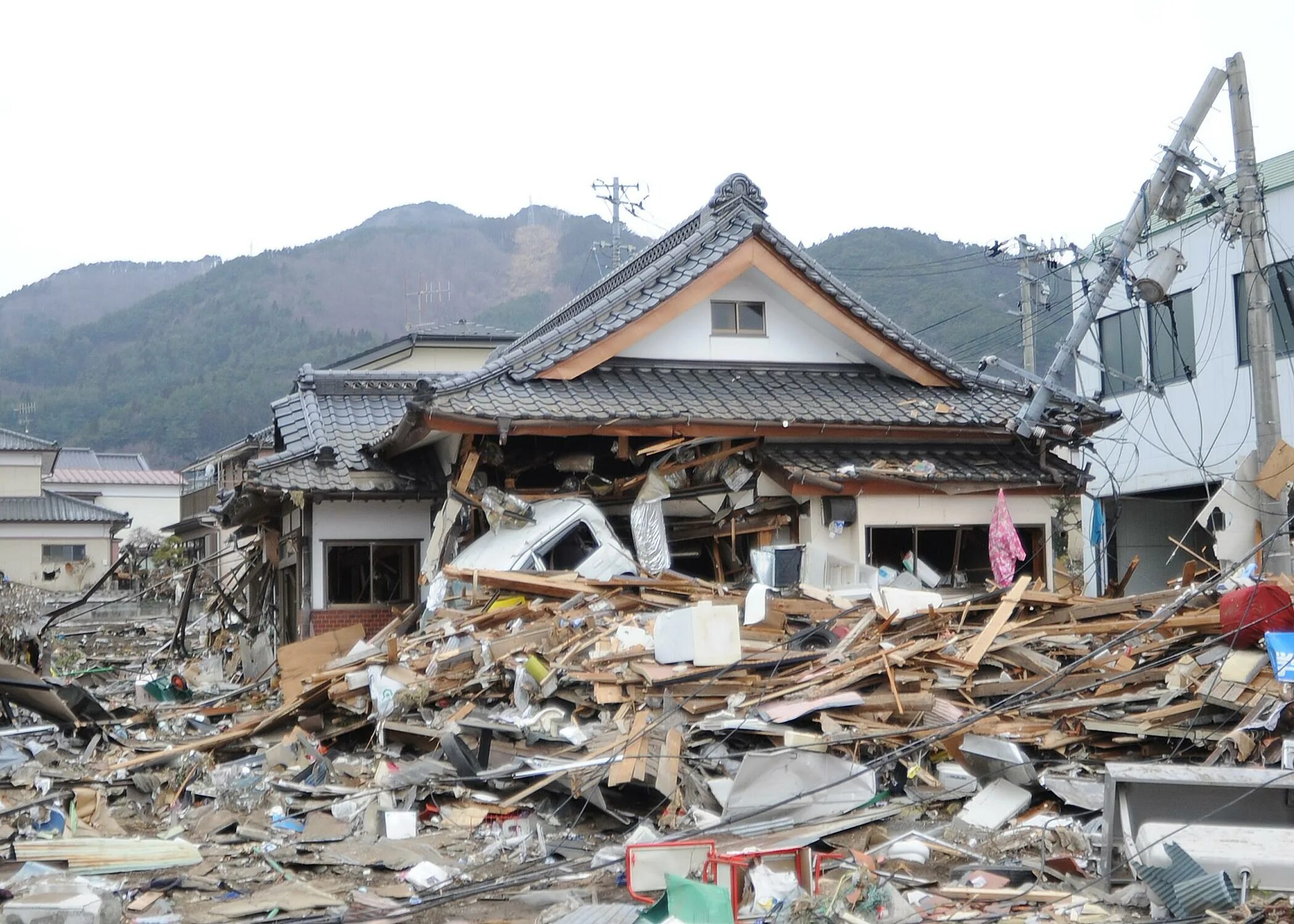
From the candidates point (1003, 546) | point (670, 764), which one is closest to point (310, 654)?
point (670, 764)

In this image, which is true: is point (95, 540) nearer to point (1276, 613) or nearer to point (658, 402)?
point (658, 402)

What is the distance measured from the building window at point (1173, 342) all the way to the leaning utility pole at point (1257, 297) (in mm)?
10129

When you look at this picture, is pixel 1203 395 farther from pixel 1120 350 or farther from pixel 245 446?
pixel 245 446

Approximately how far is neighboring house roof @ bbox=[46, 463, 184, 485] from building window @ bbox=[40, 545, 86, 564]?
17.1 meters

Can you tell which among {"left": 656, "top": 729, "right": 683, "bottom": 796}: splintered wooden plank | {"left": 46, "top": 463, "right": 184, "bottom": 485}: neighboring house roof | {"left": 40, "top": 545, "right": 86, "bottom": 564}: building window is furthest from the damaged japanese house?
{"left": 46, "top": 463, "right": 184, "bottom": 485}: neighboring house roof

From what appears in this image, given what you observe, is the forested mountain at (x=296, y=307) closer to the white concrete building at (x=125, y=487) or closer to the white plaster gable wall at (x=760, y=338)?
the white concrete building at (x=125, y=487)

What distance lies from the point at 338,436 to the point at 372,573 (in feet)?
7.05

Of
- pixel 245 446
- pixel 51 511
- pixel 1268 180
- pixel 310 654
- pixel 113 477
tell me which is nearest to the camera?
pixel 310 654

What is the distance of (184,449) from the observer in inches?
3408

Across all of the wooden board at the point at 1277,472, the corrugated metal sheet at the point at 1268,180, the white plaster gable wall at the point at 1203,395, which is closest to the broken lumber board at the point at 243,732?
the wooden board at the point at 1277,472

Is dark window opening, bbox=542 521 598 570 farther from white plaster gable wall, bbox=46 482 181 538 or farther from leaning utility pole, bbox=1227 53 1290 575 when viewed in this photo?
white plaster gable wall, bbox=46 482 181 538

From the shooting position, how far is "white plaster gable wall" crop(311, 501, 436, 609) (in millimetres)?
16922

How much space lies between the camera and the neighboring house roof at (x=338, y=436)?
16406mm

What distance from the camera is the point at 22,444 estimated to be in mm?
51438
